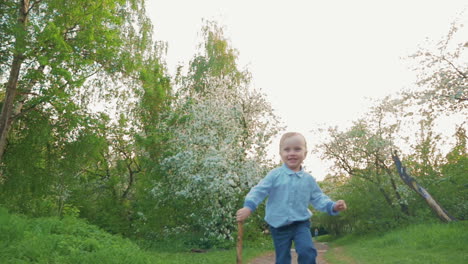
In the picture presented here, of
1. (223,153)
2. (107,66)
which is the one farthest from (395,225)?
(107,66)

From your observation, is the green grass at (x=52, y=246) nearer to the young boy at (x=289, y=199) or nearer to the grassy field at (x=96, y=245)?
the grassy field at (x=96, y=245)

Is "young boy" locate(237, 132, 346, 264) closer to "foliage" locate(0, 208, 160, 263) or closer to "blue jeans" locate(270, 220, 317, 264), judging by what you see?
"blue jeans" locate(270, 220, 317, 264)

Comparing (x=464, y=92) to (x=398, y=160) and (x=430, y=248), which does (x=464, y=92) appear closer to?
(x=430, y=248)

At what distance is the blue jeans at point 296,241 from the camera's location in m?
4.02

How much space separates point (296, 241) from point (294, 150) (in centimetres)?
110

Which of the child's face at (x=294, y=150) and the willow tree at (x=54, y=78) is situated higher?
the willow tree at (x=54, y=78)

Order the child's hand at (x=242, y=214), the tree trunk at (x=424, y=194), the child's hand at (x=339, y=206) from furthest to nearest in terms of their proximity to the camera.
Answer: the tree trunk at (x=424, y=194) → the child's hand at (x=339, y=206) → the child's hand at (x=242, y=214)

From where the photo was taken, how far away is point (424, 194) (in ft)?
66.8

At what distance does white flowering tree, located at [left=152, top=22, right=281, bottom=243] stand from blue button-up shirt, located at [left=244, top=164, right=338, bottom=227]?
10.9 meters

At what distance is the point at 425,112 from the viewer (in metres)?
16.4

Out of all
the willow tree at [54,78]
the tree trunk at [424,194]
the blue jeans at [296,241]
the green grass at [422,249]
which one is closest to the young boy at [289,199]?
the blue jeans at [296,241]

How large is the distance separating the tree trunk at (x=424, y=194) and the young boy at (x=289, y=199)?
18183 millimetres

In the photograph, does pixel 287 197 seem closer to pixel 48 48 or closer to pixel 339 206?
pixel 339 206

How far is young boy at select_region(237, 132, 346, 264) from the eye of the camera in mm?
4320
